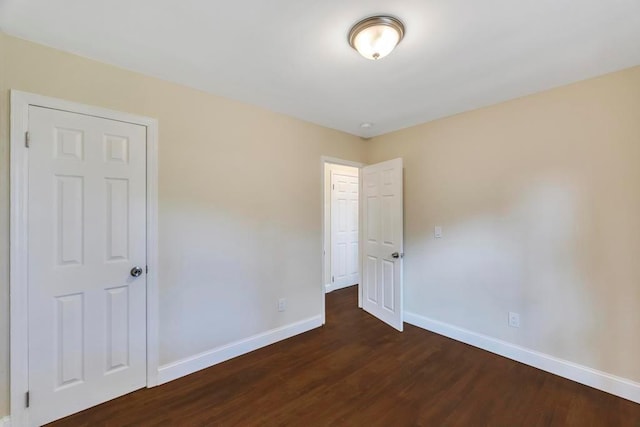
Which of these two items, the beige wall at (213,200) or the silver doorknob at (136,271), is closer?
the beige wall at (213,200)

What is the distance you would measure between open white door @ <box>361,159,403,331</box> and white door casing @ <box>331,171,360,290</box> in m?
1.02

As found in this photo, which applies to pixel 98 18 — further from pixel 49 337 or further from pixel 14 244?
pixel 49 337

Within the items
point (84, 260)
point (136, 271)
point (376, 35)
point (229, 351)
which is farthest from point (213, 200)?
point (376, 35)

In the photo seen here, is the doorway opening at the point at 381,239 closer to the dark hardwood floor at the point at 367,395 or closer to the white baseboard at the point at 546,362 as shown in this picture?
the white baseboard at the point at 546,362

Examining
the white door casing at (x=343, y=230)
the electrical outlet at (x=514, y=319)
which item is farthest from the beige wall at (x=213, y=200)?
the electrical outlet at (x=514, y=319)

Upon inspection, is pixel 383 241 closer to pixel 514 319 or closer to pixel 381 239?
pixel 381 239

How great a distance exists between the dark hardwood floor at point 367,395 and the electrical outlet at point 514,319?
33 centimetres

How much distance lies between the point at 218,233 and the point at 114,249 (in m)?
0.76

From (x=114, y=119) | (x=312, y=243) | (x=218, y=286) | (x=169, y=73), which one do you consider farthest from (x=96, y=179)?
(x=312, y=243)

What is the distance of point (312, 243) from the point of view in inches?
125

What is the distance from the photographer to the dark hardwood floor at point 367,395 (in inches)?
70.3

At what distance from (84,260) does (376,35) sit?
2.39m

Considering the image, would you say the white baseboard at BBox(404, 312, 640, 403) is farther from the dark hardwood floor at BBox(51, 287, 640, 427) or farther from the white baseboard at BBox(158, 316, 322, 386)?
the white baseboard at BBox(158, 316, 322, 386)

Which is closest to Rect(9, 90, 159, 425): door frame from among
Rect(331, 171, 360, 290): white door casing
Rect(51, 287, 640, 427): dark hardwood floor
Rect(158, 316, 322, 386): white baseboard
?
Rect(51, 287, 640, 427): dark hardwood floor
